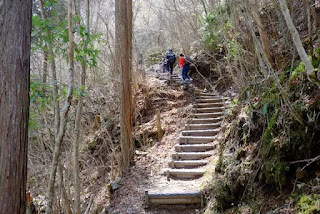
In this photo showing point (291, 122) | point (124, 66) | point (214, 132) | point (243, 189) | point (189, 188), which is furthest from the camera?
point (214, 132)

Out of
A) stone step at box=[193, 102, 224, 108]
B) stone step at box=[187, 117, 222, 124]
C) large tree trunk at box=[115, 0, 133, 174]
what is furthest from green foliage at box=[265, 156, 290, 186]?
stone step at box=[193, 102, 224, 108]

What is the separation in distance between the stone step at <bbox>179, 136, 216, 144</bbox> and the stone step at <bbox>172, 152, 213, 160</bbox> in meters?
0.81

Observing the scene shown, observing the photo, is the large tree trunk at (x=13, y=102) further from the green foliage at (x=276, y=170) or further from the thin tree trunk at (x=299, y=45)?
the green foliage at (x=276, y=170)

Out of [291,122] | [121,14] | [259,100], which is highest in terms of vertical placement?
[121,14]

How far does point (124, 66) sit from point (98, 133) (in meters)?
4.41

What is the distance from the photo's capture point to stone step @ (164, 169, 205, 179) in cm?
761

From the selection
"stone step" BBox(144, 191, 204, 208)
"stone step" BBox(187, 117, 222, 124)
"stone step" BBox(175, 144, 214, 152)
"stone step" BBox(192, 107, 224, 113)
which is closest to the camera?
"stone step" BBox(144, 191, 204, 208)

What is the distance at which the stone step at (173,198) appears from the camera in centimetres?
645

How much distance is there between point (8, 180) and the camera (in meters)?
2.39

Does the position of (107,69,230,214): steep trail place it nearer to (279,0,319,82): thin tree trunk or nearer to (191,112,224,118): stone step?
(191,112,224,118): stone step

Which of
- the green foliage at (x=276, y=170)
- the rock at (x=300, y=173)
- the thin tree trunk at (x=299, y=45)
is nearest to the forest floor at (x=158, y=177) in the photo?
the green foliage at (x=276, y=170)

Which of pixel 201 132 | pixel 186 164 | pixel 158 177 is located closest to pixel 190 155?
pixel 186 164

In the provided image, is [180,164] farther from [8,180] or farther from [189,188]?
[8,180]

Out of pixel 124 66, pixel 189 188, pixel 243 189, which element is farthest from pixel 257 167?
pixel 124 66
